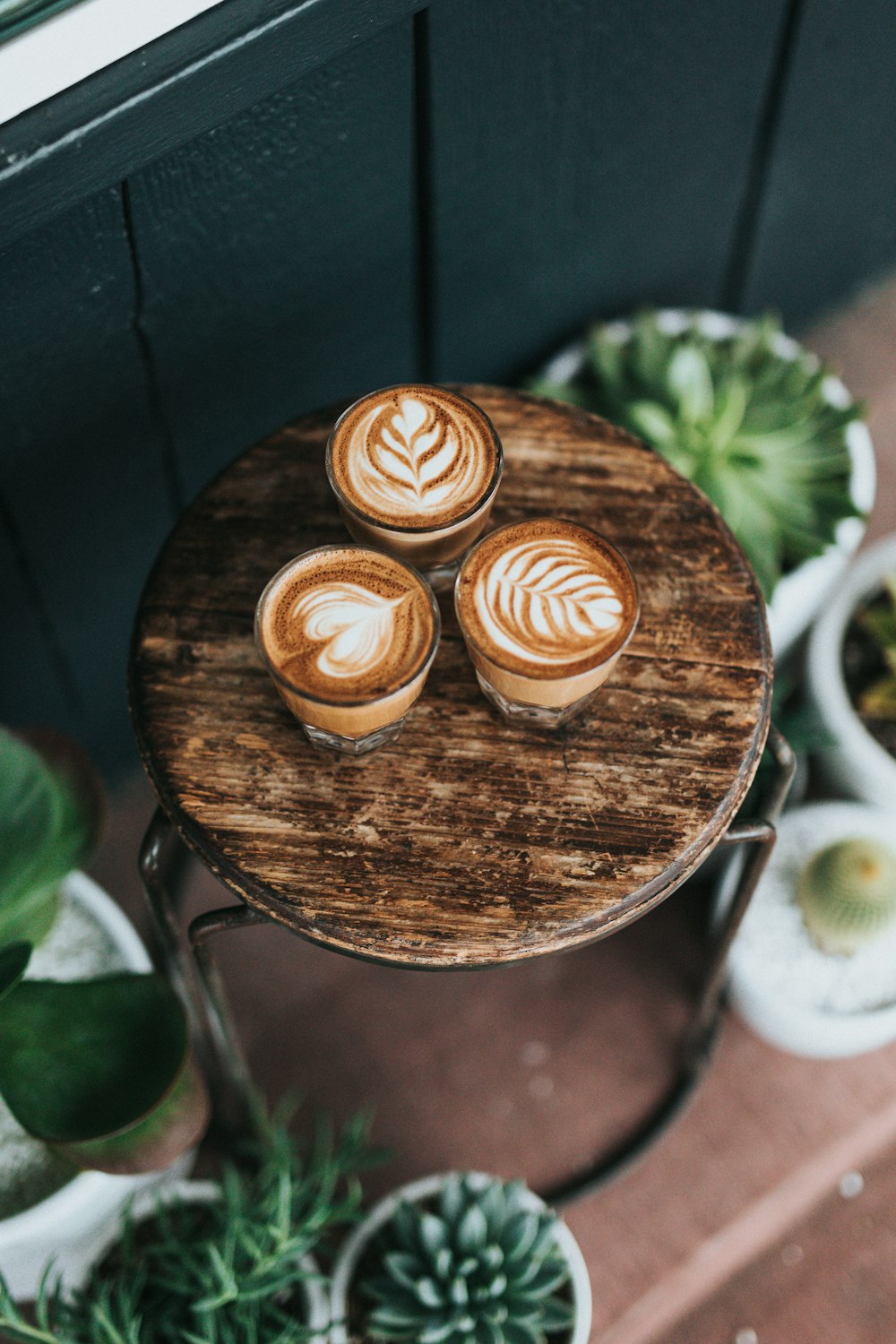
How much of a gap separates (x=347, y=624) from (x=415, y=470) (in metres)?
0.17

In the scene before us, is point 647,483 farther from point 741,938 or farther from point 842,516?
point 741,938

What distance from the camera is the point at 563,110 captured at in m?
1.50

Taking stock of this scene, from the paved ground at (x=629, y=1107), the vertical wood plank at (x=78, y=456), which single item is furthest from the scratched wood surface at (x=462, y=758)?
the paved ground at (x=629, y=1107)

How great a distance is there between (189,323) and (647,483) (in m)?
0.58

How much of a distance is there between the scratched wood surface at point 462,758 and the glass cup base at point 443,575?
5 centimetres

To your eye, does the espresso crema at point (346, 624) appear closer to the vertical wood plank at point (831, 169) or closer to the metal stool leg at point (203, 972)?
the metal stool leg at point (203, 972)

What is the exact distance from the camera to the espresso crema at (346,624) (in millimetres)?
956

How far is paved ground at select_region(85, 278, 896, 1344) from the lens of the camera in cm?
156

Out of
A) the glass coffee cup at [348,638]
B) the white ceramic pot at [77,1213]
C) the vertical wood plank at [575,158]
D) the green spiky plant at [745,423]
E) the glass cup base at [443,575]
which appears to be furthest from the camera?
the green spiky plant at [745,423]

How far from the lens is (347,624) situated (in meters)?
0.98

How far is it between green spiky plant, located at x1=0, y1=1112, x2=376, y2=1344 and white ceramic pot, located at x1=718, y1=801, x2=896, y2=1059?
577 mm

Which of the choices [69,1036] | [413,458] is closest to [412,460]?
[413,458]

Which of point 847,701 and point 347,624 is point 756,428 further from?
point 347,624

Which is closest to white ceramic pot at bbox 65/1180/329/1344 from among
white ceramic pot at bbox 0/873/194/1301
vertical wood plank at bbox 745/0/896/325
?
white ceramic pot at bbox 0/873/194/1301
